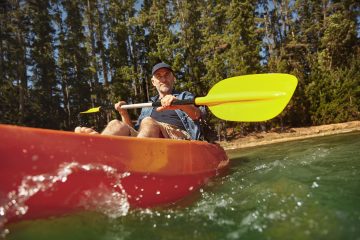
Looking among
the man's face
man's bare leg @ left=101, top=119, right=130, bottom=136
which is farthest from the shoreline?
man's bare leg @ left=101, top=119, right=130, bottom=136

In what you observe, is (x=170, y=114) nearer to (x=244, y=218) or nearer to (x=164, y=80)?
(x=164, y=80)

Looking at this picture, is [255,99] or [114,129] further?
[255,99]

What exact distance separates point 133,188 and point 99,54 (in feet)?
74.6

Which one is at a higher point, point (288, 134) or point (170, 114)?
point (170, 114)

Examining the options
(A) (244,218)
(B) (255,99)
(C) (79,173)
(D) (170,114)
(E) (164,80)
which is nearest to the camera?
(A) (244,218)

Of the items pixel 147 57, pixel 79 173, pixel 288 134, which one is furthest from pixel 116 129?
pixel 147 57

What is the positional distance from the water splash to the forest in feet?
50.9

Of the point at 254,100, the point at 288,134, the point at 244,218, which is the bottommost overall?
the point at 288,134

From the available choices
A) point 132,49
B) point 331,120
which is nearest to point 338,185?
point 331,120

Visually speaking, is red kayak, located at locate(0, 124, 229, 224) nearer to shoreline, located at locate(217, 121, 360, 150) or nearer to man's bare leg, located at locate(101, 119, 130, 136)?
man's bare leg, located at locate(101, 119, 130, 136)

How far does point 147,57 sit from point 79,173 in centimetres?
2042

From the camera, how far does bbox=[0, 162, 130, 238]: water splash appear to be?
7.63 ft

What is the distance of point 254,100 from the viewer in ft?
12.9

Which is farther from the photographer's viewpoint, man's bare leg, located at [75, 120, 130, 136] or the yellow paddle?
the yellow paddle
